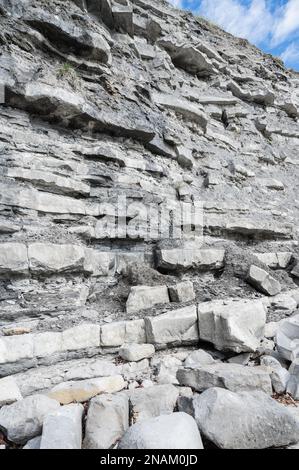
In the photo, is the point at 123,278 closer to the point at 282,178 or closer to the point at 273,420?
the point at 273,420

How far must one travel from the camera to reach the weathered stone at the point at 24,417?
2936 millimetres

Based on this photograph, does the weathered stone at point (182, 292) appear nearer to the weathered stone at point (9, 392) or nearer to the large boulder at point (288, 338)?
the large boulder at point (288, 338)

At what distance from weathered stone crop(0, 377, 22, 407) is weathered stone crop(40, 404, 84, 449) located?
0.79 meters

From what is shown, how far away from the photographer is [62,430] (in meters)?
2.73

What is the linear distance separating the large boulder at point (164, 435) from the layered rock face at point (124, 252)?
2 cm

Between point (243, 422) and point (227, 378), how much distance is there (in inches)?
33.0

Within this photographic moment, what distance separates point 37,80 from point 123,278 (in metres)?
4.75

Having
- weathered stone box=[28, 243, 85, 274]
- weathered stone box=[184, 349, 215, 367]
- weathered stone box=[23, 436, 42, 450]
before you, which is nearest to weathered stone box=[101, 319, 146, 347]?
weathered stone box=[184, 349, 215, 367]

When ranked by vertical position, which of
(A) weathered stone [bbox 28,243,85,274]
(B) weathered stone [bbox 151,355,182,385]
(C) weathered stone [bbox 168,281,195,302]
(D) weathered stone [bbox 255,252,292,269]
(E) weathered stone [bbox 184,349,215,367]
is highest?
(A) weathered stone [bbox 28,243,85,274]

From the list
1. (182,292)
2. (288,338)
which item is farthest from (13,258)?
(288,338)

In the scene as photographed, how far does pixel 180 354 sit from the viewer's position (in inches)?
187

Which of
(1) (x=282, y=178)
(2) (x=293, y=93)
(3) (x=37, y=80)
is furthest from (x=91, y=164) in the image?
(2) (x=293, y=93)

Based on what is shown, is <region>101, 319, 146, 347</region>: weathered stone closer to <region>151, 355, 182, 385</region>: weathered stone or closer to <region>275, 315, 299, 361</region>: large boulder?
<region>151, 355, 182, 385</region>: weathered stone

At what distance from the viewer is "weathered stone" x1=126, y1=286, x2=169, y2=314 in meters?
5.25
